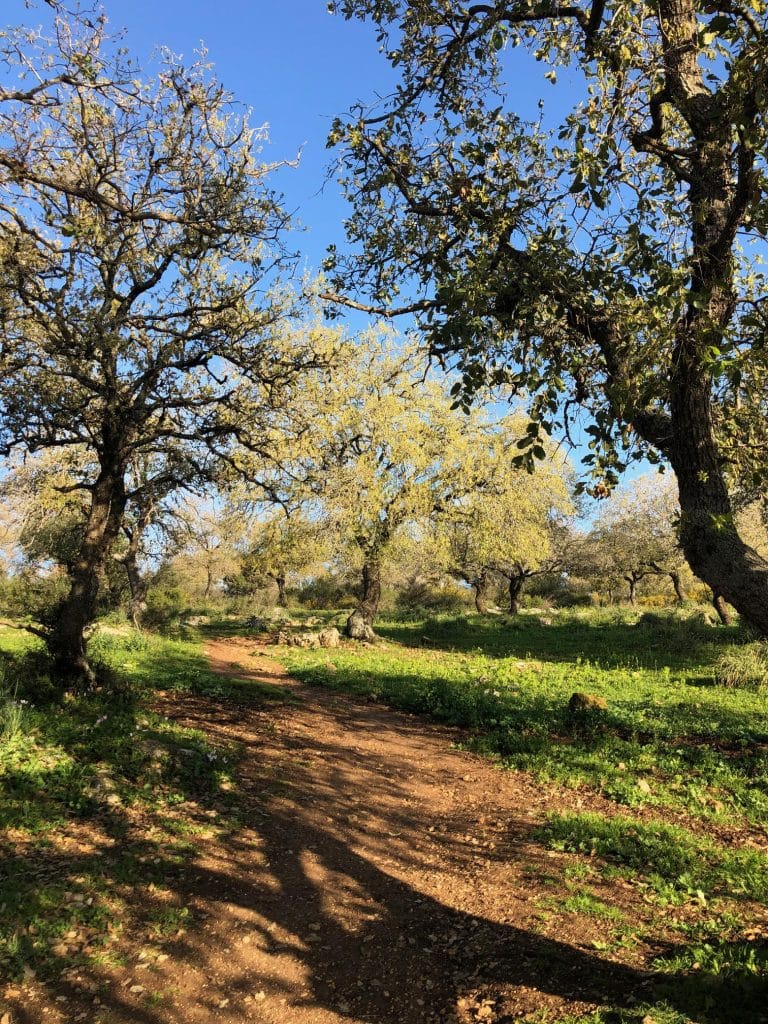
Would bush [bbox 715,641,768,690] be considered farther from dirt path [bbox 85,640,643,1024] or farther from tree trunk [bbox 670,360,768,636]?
tree trunk [bbox 670,360,768,636]

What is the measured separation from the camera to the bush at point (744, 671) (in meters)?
13.0

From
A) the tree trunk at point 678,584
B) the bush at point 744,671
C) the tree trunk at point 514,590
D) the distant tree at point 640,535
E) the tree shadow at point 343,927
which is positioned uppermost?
the distant tree at point 640,535

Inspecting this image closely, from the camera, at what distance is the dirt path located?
3.88 meters

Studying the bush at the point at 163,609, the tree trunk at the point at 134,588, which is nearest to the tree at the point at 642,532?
the bush at the point at 163,609

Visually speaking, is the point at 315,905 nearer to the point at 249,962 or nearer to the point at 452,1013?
the point at 249,962

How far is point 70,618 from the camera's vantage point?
8.84 metres

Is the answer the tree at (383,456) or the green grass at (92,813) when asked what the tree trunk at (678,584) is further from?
the green grass at (92,813)

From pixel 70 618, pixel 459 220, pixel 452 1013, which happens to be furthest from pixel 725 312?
pixel 70 618

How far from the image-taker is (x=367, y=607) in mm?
23078

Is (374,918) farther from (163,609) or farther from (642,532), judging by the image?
(642,532)

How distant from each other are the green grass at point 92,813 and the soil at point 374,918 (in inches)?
10.6

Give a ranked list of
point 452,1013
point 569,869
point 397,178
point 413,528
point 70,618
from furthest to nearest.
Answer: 1. point 413,528
2. point 70,618
3. point 397,178
4. point 569,869
5. point 452,1013

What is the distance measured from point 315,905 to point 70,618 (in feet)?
18.8

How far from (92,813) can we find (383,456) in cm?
Result: 1719
